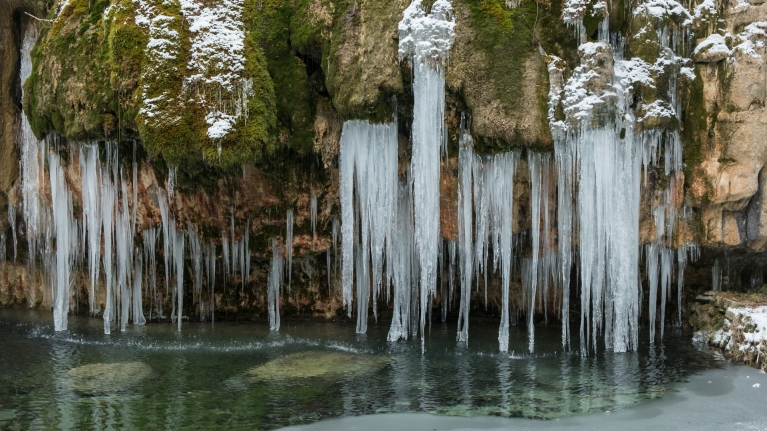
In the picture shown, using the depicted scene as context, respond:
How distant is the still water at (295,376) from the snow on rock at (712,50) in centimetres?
500

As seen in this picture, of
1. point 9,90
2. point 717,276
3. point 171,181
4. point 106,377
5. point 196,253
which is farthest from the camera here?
point 9,90

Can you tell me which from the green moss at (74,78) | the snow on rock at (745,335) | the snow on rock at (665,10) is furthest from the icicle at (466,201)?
the green moss at (74,78)

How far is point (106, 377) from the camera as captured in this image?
11.4 metres

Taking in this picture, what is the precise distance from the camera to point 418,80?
11977mm

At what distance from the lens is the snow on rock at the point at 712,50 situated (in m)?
12.0

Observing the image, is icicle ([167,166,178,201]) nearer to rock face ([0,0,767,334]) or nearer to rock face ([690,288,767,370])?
rock face ([0,0,767,334])

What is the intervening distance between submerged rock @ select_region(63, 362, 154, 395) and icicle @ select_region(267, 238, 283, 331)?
382 cm

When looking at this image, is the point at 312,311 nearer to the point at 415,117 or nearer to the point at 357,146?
the point at 357,146

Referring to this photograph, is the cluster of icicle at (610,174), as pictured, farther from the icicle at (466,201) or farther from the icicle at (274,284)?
the icicle at (274,284)

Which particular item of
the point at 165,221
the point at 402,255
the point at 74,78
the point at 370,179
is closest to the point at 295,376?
the point at 402,255

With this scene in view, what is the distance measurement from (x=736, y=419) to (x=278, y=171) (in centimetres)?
893

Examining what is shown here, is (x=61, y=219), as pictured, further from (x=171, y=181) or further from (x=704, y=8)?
(x=704, y=8)

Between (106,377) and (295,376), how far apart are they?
2.99 meters

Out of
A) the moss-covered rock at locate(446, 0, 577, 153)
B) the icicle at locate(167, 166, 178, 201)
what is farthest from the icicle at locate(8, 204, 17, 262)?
the moss-covered rock at locate(446, 0, 577, 153)
